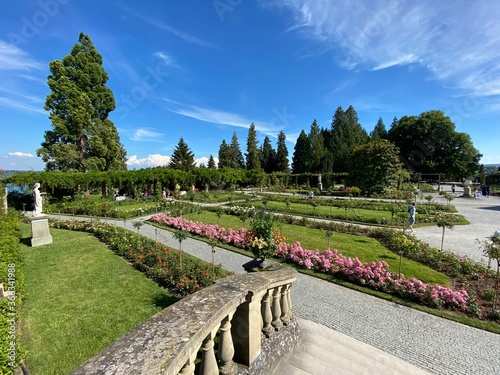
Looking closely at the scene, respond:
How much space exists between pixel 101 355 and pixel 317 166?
145ft

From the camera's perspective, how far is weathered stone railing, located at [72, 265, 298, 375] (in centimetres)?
150

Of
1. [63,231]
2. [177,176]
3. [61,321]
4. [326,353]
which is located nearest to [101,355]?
[326,353]

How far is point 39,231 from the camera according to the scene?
9.83m

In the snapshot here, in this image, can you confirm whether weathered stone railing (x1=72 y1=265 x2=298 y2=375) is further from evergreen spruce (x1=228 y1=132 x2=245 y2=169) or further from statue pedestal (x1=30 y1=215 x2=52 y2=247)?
evergreen spruce (x1=228 y1=132 x2=245 y2=169)

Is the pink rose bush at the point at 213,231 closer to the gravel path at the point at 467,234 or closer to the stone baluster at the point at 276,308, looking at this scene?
the stone baluster at the point at 276,308

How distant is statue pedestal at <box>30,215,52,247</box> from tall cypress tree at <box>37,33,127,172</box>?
17.5 m

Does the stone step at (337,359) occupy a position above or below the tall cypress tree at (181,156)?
below

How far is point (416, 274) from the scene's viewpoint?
23.4 feet

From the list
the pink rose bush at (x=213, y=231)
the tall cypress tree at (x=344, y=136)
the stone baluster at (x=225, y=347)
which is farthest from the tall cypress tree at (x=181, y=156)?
the stone baluster at (x=225, y=347)

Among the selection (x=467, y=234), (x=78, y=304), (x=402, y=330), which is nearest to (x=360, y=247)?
(x=402, y=330)

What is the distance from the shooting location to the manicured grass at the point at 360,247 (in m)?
7.16

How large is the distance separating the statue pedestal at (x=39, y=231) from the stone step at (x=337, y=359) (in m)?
11.0

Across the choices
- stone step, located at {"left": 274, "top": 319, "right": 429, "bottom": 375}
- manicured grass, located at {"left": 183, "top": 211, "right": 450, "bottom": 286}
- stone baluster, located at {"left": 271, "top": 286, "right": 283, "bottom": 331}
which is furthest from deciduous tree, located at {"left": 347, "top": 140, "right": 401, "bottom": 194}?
stone baluster, located at {"left": 271, "top": 286, "right": 283, "bottom": 331}

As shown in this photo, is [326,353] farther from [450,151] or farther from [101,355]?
[450,151]
